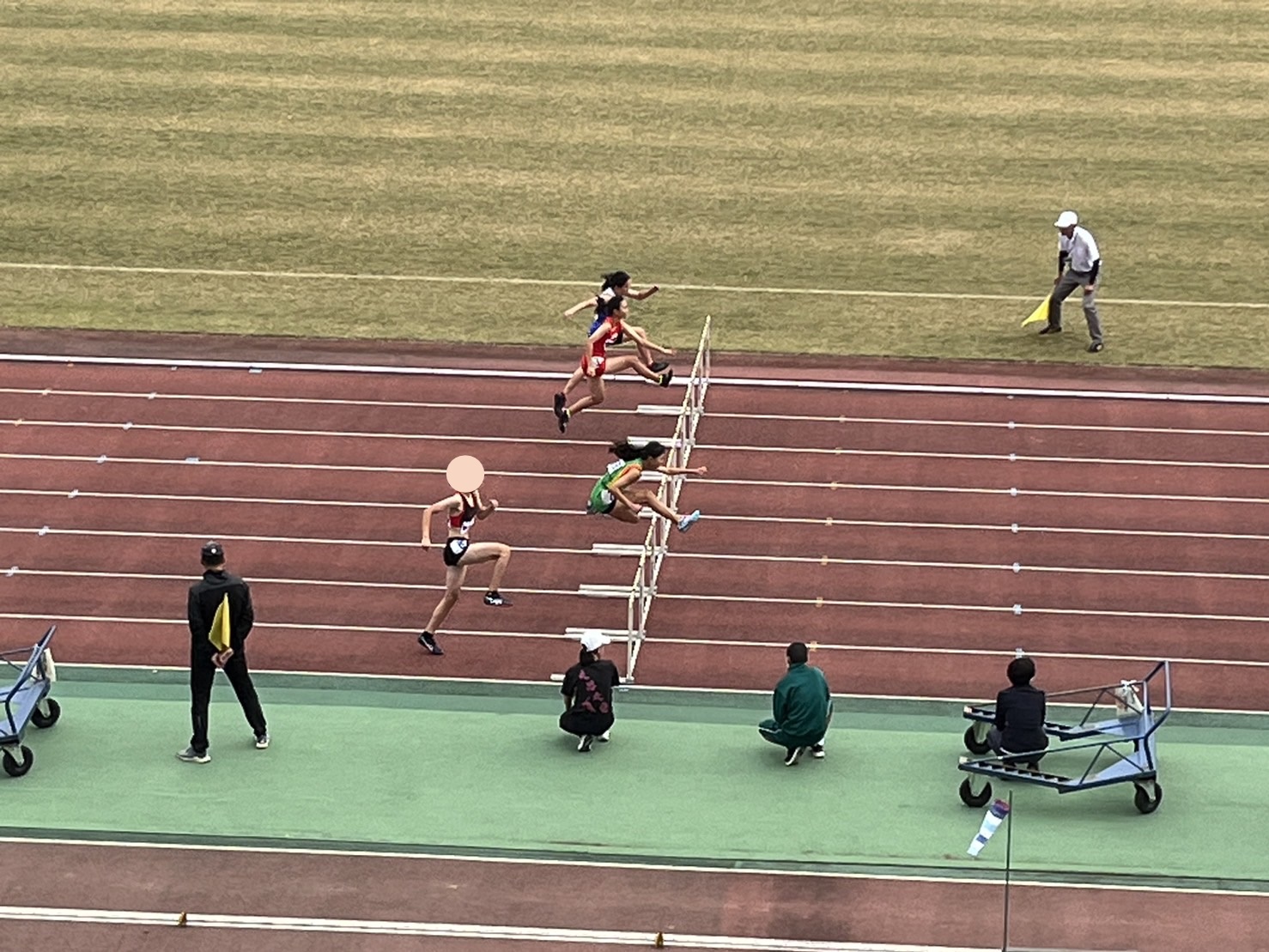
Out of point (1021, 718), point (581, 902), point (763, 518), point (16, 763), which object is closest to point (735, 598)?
point (763, 518)

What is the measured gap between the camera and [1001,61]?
33906 millimetres

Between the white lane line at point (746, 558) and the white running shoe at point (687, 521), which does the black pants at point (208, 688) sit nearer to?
the white lane line at point (746, 558)

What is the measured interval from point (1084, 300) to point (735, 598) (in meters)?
6.72

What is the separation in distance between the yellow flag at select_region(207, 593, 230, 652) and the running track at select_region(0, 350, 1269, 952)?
1.59m

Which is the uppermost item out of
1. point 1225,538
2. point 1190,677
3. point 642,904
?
point 1225,538

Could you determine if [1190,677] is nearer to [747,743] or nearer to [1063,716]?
[1063,716]

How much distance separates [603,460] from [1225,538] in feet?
19.0

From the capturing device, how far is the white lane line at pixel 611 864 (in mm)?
15555

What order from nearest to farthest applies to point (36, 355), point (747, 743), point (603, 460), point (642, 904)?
point (642, 904), point (747, 743), point (603, 460), point (36, 355)

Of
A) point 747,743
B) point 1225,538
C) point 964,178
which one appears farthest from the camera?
point 964,178

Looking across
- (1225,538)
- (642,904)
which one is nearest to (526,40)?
(1225,538)

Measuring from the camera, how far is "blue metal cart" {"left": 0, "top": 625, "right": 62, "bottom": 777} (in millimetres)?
17016

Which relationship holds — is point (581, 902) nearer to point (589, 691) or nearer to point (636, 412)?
point (589, 691)

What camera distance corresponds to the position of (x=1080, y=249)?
24.6 meters
